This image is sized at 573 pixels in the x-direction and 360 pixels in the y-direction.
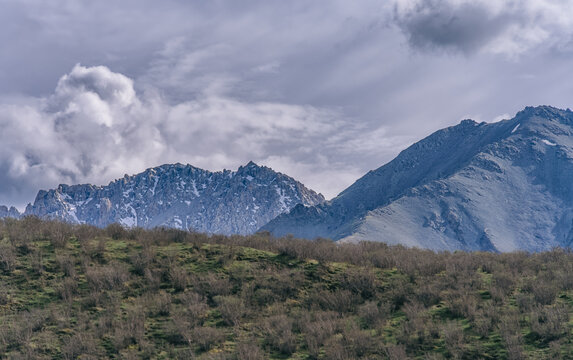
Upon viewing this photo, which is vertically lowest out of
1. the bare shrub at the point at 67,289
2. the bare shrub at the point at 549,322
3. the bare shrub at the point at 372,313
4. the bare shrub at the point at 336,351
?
the bare shrub at the point at 549,322

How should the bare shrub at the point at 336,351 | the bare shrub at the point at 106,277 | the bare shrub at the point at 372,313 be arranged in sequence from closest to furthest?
the bare shrub at the point at 336,351
the bare shrub at the point at 372,313
the bare shrub at the point at 106,277

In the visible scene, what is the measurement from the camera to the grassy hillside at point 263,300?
13.0 m

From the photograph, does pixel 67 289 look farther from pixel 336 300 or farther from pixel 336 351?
pixel 336 351

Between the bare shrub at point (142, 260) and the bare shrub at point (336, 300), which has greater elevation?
the bare shrub at point (142, 260)

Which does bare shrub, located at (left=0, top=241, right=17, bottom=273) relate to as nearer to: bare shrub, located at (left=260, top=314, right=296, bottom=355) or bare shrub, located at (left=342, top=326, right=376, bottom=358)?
bare shrub, located at (left=260, top=314, right=296, bottom=355)

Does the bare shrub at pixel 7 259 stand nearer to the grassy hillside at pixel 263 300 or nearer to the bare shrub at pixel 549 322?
the grassy hillside at pixel 263 300

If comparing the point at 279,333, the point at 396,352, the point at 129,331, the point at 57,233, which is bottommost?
the point at 396,352

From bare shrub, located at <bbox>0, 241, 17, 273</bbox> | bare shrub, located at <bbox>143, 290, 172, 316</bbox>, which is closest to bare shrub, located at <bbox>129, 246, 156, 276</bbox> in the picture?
bare shrub, located at <bbox>143, 290, 172, 316</bbox>

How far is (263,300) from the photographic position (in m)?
15.9

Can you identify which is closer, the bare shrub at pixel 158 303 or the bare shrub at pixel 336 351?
the bare shrub at pixel 336 351

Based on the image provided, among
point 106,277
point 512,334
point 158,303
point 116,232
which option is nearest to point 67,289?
point 106,277

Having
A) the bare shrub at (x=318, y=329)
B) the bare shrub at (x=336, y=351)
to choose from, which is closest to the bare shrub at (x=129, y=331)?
the bare shrub at (x=318, y=329)

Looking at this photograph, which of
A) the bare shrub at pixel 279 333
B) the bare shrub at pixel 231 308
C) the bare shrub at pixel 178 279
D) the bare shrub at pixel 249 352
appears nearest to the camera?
the bare shrub at pixel 249 352

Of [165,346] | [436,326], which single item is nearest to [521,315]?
[436,326]
